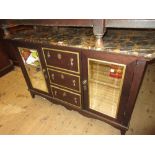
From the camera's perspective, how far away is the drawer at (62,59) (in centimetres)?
126

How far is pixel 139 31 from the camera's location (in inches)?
53.1

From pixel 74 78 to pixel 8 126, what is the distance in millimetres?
1160

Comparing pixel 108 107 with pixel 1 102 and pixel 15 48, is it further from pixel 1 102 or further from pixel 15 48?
pixel 1 102

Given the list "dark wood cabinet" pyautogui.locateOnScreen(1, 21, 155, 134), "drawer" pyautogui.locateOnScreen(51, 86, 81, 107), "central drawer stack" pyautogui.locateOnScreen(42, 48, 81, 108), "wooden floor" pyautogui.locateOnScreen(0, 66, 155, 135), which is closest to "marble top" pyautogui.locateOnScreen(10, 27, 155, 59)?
"dark wood cabinet" pyautogui.locateOnScreen(1, 21, 155, 134)

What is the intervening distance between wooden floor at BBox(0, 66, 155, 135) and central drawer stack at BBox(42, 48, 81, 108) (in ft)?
0.86

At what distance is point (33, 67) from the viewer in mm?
1767

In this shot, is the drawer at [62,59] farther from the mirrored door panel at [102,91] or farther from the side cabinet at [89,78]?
the mirrored door panel at [102,91]

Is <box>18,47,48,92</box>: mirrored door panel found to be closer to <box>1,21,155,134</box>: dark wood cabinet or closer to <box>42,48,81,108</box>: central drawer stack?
<box>1,21,155,134</box>: dark wood cabinet

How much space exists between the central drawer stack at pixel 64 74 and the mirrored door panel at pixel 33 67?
19 centimetres

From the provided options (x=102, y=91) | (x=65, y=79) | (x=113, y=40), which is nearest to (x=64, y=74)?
(x=65, y=79)

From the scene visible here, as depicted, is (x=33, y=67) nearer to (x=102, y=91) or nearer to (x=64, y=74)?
(x=64, y=74)
